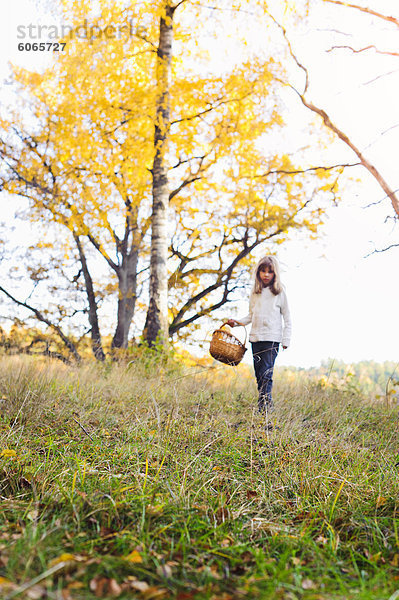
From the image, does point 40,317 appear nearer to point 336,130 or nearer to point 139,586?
point 336,130

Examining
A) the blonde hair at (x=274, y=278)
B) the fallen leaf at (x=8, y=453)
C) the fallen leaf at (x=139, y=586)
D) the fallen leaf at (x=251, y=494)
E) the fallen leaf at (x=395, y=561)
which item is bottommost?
the fallen leaf at (x=395, y=561)

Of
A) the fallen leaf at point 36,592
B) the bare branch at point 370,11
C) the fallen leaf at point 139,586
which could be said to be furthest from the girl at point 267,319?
the bare branch at point 370,11

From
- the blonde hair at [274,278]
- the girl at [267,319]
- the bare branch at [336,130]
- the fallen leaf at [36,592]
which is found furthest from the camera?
the bare branch at [336,130]

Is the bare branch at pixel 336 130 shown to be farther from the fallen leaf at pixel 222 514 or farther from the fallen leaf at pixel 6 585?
the fallen leaf at pixel 6 585

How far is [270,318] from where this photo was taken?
5.31m

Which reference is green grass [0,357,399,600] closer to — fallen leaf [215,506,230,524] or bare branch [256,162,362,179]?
fallen leaf [215,506,230,524]

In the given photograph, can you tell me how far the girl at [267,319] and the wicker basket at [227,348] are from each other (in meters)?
0.19

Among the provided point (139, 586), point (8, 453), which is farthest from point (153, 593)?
point (8, 453)

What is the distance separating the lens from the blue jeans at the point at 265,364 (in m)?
5.08

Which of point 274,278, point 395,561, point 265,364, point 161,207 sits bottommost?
point 395,561

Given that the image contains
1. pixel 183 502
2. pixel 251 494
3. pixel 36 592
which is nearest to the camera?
pixel 36 592

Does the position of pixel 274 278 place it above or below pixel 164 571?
above

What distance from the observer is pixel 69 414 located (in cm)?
418

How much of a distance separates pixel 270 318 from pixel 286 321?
0.21 m
